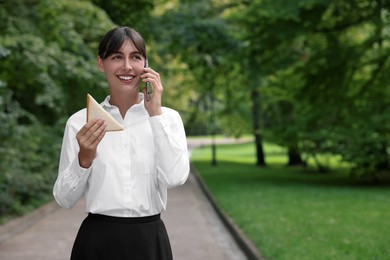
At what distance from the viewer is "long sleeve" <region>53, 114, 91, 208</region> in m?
2.33

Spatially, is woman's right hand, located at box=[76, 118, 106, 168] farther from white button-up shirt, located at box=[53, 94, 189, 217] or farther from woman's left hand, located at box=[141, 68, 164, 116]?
woman's left hand, located at box=[141, 68, 164, 116]

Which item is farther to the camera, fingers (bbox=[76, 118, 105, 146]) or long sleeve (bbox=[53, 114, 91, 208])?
long sleeve (bbox=[53, 114, 91, 208])

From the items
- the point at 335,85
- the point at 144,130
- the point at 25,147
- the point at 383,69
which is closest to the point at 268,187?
the point at 335,85

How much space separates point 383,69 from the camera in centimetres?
1742

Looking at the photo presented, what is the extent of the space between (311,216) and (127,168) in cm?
905

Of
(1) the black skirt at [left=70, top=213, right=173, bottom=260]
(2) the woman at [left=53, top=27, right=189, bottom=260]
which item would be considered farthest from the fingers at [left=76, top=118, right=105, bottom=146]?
(1) the black skirt at [left=70, top=213, right=173, bottom=260]

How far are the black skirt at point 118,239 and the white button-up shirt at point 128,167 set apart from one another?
40 mm

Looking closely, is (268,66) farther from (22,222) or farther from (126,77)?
(126,77)

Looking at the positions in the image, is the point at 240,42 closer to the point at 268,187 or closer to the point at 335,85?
the point at 335,85

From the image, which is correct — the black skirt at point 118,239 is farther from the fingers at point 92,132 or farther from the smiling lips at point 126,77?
the smiling lips at point 126,77

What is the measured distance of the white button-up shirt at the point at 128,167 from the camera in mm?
2363

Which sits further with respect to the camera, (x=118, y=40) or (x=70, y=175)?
(x=118, y=40)

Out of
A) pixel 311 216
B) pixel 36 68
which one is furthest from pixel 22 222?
pixel 311 216

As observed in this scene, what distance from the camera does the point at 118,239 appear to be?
2408mm
